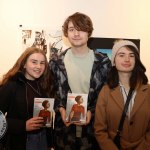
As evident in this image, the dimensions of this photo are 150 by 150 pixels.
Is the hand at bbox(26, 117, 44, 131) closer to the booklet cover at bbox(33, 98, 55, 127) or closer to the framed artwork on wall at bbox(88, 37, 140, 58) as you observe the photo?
the booklet cover at bbox(33, 98, 55, 127)

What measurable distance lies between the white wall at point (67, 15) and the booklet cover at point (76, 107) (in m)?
1.08

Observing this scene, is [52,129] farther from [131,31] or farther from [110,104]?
[131,31]

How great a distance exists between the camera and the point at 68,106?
2326 millimetres

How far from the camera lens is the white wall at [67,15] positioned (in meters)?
3.02

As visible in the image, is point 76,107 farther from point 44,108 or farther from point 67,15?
point 67,15

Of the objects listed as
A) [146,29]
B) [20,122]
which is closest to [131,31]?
[146,29]

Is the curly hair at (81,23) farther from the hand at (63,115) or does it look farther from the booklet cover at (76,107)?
the hand at (63,115)

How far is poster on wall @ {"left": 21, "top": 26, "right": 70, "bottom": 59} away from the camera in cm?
299

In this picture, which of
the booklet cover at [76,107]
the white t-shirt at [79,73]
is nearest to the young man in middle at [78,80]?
the white t-shirt at [79,73]

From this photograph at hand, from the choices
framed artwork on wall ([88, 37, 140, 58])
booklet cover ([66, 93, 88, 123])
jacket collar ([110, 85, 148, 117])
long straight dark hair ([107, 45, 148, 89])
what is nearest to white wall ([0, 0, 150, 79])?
framed artwork on wall ([88, 37, 140, 58])

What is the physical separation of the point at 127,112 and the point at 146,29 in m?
1.34

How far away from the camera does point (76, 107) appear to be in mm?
2311

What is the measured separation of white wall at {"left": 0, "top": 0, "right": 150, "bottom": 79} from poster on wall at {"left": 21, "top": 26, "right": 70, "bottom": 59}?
0.23ft

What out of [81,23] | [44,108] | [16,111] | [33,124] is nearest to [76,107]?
[44,108]
